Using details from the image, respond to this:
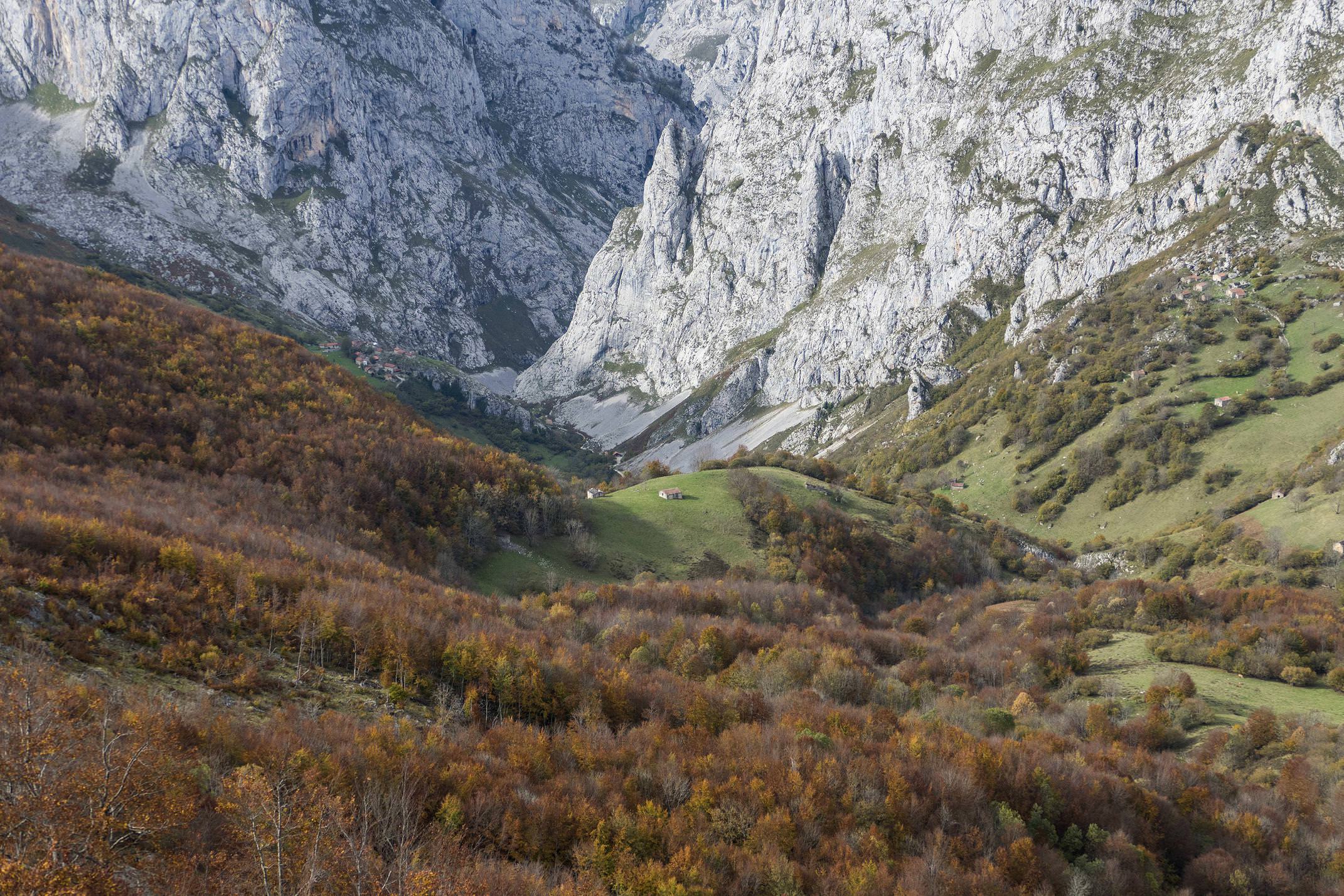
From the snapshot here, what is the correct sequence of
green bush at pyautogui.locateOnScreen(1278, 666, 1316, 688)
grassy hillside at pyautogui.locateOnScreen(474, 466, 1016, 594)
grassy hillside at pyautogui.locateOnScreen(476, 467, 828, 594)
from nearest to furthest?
green bush at pyautogui.locateOnScreen(1278, 666, 1316, 688) → grassy hillside at pyautogui.locateOnScreen(476, 467, 828, 594) → grassy hillside at pyautogui.locateOnScreen(474, 466, 1016, 594)

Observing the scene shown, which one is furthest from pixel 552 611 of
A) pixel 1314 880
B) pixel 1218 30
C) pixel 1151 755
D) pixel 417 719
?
pixel 1218 30

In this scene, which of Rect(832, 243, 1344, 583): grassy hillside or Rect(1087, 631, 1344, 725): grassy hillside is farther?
Rect(832, 243, 1344, 583): grassy hillside

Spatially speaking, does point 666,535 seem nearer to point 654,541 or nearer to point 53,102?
point 654,541

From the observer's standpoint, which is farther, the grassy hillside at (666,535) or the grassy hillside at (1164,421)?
the grassy hillside at (1164,421)

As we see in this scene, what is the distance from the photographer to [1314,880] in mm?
15500

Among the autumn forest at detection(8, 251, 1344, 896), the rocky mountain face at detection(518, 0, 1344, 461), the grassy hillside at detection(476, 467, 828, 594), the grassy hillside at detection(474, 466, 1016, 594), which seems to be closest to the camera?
the autumn forest at detection(8, 251, 1344, 896)

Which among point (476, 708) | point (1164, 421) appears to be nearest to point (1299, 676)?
point (476, 708)

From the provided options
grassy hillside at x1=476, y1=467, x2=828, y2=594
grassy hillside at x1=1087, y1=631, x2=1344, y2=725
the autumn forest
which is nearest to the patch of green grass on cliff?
the autumn forest

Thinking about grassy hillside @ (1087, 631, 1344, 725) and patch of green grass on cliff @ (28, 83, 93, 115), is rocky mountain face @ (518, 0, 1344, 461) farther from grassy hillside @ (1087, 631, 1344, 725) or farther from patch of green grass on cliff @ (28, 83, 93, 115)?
patch of green grass on cliff @ (28, 83, 93, 115)

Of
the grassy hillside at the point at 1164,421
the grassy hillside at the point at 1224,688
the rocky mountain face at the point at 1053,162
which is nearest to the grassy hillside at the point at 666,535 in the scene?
the grassy hillside at the point at 1224,688

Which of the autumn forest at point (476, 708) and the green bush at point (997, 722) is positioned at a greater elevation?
the green bush at point (997, 722)

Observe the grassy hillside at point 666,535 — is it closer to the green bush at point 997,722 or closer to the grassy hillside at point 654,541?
the grassy hillside at point 654,541

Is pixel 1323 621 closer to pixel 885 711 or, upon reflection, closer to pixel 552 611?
pixel 885 711

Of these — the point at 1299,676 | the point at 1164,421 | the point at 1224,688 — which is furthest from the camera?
the point at 1164,421
